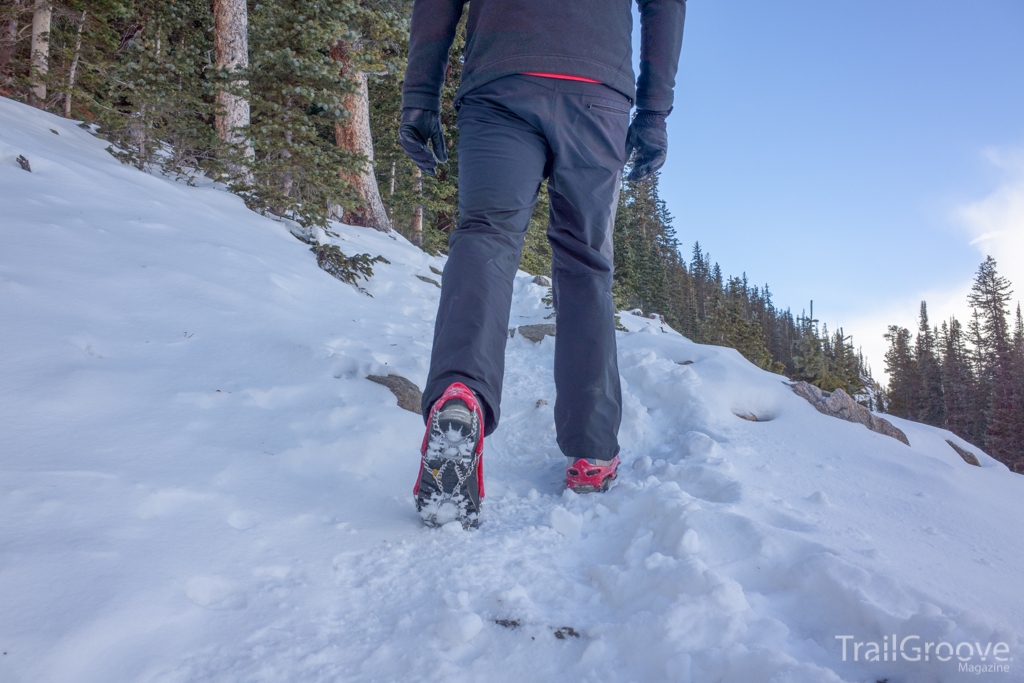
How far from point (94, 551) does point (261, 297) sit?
2.18 metres

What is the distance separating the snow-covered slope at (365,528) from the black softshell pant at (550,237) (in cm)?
38

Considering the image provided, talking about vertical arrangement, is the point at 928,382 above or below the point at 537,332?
above

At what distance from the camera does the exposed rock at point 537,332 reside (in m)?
4.72

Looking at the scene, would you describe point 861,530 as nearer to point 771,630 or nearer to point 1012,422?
point 771,630

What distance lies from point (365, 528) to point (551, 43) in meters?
1.58

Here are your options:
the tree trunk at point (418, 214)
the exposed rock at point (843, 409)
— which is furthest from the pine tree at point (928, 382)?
the exposed rock at point (843, 409)

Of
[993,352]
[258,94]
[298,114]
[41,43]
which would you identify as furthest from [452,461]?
[993,352]

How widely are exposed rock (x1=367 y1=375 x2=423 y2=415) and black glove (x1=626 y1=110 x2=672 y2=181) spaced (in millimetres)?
1396

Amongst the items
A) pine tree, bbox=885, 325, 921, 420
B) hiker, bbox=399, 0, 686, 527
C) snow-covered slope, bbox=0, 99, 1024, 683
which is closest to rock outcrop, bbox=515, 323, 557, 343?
snow-covered slope, bbox=0, 99, 1024, 683

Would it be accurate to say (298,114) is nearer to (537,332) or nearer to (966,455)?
(537,332)

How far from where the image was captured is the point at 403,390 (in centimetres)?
260

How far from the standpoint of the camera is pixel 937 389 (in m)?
50.3

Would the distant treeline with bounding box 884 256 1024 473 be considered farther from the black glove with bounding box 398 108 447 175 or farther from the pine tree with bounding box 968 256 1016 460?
the black glove with bounding box 398 108 447 175

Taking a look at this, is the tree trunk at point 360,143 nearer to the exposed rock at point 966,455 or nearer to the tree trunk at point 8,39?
the tree trunk at point 8,39
